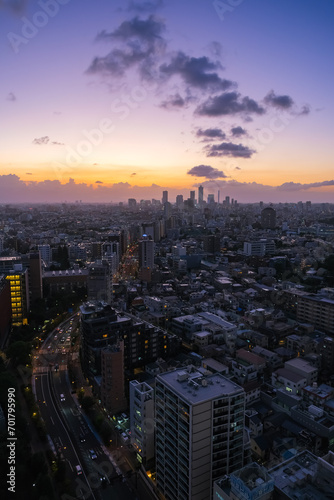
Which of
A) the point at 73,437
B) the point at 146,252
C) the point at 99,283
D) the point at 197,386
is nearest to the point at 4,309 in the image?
the point at 99,283

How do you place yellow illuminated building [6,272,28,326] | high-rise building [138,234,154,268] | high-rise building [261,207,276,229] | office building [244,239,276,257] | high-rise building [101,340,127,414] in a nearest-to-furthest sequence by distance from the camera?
high-rise building [101,340,127,414] → yellow illuminated building [6,272,28,326] → high-rise building [138,234,154,268] → office building [244,239,276,257] → high-rise building [261,207,276,229]

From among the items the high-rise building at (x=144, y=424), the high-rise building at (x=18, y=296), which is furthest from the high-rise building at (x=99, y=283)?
the high-rise building at (x=144, y=424)

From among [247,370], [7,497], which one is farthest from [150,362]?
[7,497]

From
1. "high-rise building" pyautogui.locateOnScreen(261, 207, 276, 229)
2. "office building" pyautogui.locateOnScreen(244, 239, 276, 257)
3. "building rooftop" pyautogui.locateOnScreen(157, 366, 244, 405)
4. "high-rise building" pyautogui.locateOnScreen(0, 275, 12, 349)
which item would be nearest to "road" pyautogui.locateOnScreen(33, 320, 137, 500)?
"high-rise building" pyautogui.locateOnScreen(0, 275, 12, 349)

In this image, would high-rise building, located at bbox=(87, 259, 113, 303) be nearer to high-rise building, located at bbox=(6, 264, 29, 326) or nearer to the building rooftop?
high-rise building, located at bbox=(6, 264, 29, 326)

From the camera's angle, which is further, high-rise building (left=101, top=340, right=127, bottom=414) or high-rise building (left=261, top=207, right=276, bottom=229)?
high-rise building (left=261, top=207, right=276, bottom=229)

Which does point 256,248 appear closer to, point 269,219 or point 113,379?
point 269,219

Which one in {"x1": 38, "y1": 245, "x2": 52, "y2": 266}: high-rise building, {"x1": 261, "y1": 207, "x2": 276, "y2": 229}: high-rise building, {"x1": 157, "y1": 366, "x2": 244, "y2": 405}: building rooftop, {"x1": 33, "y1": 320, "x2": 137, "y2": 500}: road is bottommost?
{"x1": 33, "y1": 320, "x2": 137, "y2": 500}: road

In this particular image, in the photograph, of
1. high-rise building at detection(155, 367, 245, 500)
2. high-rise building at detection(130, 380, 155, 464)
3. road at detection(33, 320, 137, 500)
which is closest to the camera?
high-rise building at detection(155, 367, 245, 500)
